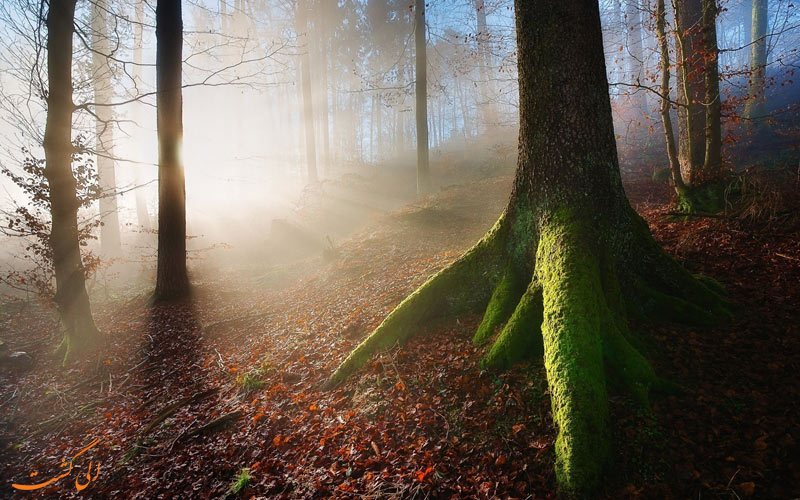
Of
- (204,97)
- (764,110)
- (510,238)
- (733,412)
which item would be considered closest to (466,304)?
(510,238)

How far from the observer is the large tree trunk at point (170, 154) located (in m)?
7.89

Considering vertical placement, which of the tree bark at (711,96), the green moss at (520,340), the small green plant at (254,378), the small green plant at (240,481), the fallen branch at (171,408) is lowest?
the small green plant at (240,481)

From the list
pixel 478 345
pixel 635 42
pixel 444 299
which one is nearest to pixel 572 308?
pixel 478 345

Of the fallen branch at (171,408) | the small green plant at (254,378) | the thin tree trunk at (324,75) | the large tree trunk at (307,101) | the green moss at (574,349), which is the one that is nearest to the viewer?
the green moss at (574,349)

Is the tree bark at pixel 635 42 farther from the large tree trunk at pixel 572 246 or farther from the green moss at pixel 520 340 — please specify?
the green moss at pixel 520 340

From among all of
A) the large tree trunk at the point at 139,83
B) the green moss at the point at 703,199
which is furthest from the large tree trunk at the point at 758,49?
the large tree trunk at the point at 139,83

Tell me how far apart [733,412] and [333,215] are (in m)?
16.3

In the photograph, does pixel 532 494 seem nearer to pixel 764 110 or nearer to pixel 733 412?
pixel 733 412

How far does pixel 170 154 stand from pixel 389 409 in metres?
8.11

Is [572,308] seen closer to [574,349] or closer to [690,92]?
[574,349]

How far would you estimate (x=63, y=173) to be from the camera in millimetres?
6133

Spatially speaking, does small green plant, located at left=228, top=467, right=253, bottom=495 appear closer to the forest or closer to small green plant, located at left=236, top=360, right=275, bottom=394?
the forest

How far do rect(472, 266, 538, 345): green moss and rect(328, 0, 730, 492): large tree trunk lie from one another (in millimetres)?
12

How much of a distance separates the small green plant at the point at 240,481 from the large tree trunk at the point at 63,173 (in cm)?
549
